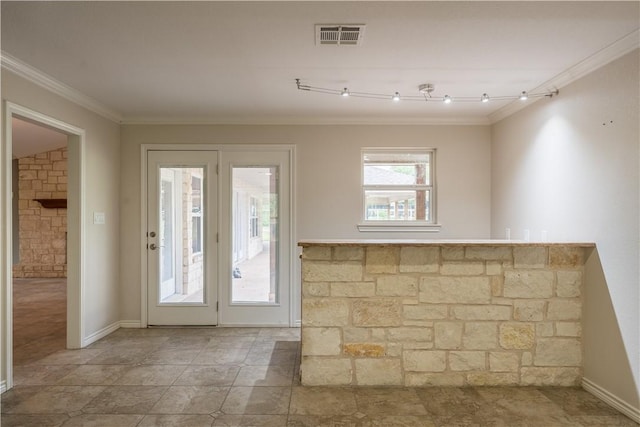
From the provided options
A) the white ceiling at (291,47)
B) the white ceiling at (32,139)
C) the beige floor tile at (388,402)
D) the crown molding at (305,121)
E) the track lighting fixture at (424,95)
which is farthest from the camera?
the white ceiling at (32,139)

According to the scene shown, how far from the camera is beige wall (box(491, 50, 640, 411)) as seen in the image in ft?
7.33

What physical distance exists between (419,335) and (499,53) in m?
2.07

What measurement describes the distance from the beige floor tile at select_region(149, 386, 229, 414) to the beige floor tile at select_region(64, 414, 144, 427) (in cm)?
13

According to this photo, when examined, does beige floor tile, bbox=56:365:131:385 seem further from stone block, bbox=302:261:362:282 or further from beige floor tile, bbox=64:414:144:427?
stone block, bbox=302:261:362:282

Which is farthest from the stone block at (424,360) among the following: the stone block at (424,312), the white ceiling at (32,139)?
the white ceiling at (32,139)

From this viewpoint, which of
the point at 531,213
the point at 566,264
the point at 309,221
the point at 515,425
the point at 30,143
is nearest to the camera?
the point at 515,425

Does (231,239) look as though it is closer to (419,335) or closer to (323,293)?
(323,293)

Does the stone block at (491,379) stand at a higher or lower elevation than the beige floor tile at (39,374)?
higher

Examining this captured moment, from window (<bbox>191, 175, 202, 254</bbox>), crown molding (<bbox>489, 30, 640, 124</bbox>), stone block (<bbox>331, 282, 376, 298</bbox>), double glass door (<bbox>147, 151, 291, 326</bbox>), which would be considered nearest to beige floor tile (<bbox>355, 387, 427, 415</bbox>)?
stone block (<bbox>331, 282, 376, 298</bbox>)

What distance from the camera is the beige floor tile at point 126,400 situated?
233 centimetres

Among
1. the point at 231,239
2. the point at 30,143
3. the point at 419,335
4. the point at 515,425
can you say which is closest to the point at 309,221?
the point at 231,239

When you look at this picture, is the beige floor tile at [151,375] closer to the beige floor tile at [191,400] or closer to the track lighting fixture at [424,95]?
the beige floor tile at [191,400]

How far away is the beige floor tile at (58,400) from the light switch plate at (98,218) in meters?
1.57

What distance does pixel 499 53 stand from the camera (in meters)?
2.43
